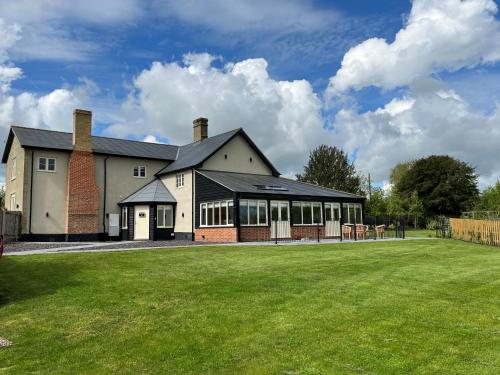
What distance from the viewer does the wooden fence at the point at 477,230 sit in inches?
894

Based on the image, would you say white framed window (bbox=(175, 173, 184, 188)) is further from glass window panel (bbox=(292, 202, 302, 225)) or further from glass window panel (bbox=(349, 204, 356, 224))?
glass window panel (bbox=(349, 204, 356, 224))

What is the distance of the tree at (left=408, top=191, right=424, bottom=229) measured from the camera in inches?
2171

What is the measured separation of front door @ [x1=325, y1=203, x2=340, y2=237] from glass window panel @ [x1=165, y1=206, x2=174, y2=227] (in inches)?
419

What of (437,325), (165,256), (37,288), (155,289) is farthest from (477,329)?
(165,256)

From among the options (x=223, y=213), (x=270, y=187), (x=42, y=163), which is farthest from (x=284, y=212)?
(x=42, y=163)

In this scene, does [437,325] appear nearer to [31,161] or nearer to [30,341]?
[30,341]

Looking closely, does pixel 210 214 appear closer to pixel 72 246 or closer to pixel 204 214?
pixel 204 214

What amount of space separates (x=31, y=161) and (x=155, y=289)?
78.7 feet

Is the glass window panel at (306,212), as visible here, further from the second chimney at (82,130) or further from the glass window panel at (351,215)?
the second chimney at (82,130)

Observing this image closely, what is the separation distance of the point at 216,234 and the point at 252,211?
8.92ft

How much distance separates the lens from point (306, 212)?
97.5ft

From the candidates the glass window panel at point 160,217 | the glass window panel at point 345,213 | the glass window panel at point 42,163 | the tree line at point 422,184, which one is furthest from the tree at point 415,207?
the glass window panel at point 42,163

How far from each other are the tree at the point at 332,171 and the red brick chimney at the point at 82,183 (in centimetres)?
3226

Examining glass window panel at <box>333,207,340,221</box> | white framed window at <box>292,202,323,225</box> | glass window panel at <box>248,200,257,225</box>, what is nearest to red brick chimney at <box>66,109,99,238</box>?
glass window panel at <box>248,200,257,225</box>
